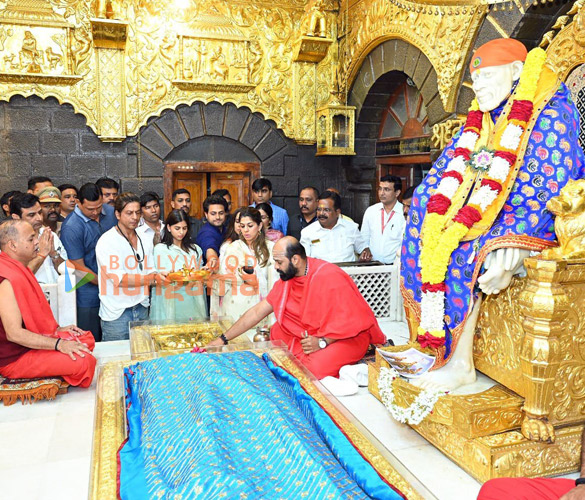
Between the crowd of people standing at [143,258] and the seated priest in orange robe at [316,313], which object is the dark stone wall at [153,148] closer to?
the crowd of people standing at [143,258]

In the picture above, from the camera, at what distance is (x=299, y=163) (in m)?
7.61

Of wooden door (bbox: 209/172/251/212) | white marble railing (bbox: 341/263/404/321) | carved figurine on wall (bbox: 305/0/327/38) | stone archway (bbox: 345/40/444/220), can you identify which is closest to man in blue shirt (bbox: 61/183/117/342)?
white marble railing (bbox: 341/263/404/321)

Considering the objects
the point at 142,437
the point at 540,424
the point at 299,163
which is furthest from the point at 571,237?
the point at 299,163

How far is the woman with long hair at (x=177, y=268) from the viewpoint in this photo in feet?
14.2

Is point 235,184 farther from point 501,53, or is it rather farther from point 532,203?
point 532,203

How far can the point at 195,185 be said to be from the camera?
7.39 m

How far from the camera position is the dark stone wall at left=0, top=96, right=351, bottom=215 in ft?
21.4

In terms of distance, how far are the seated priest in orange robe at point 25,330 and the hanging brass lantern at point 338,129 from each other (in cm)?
465

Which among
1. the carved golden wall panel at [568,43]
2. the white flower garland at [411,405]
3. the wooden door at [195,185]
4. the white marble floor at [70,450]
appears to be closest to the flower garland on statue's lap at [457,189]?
the white flower garland at [411,405]

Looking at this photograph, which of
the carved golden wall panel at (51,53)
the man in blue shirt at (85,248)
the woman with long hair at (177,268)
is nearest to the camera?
the woman with long hair at (177,268)

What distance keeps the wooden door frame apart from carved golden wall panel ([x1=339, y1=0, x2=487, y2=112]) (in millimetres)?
2260

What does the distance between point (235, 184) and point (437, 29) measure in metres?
3.47

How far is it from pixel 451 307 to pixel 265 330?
5.75 feet

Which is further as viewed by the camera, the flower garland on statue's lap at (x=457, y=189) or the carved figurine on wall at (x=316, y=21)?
the carved figurine on wall at (x=316, y=21)
